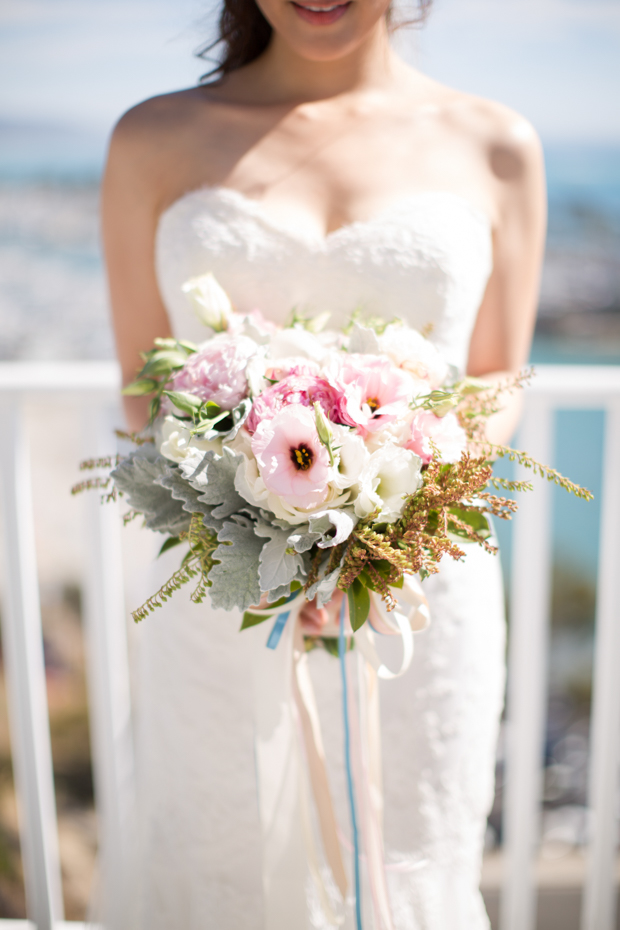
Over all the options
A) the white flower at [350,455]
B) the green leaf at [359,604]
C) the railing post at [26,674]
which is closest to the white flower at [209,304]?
the white flower at [350,455]

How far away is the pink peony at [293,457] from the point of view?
0.88 m

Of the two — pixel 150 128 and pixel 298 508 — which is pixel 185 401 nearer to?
pixel 298 508

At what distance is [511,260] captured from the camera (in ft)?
4.86

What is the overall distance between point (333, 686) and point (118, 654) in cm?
64

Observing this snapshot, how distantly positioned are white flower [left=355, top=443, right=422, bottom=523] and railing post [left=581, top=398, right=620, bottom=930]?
3.30 ft

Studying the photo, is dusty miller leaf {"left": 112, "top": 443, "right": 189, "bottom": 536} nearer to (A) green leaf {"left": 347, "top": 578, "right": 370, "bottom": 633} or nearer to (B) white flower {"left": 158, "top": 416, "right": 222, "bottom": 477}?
(B) white flower {"left": 158, "top": 416, "right": 222, "bottom": 477}

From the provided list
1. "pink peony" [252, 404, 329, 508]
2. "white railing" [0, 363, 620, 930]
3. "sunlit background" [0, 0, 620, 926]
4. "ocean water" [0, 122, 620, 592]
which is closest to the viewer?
"pink peony" [252, 404, 329, 508]

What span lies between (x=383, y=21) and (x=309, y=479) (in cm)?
111

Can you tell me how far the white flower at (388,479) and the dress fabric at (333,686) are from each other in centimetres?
53

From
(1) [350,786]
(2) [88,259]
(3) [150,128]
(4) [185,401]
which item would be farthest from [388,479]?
(2) [88,259]

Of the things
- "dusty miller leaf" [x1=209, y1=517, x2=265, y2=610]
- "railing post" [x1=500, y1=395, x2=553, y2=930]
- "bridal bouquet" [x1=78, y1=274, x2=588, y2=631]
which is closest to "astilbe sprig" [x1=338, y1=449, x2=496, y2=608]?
"bridal bouquet" [x1=78, y1=274, x2=588, y2=631]

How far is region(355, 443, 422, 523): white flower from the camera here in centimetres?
89

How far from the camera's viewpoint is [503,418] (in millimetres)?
1460

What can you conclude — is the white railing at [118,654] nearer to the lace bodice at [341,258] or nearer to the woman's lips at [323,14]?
the lace bodice at [341,258]
